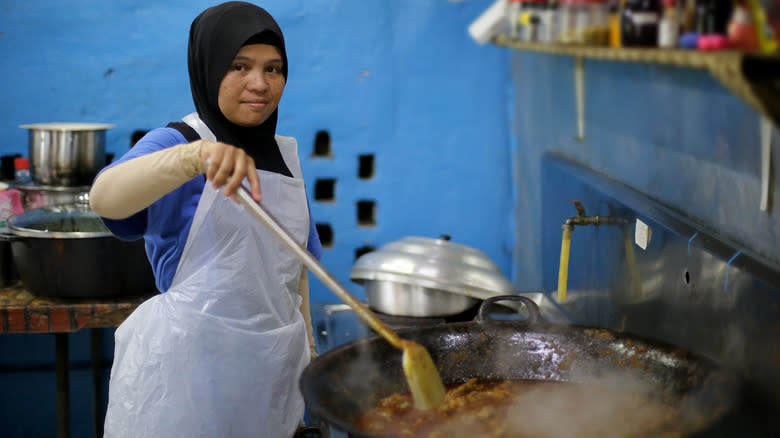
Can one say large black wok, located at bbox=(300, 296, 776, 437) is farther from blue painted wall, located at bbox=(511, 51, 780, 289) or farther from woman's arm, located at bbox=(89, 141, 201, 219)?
woman's arm, located at bbox=(89, 141, 201, 219)

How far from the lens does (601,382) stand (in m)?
1.48

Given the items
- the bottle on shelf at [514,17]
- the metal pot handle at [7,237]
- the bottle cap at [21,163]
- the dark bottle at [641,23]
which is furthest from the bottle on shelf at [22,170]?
the dark bottle at [641,23]

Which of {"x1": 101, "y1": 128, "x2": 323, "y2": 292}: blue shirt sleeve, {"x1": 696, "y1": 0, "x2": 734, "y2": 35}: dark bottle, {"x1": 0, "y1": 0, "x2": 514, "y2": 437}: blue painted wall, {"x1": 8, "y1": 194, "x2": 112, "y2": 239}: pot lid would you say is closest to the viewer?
{"x1": 696, "y1": 0, "x2": 734, "y2": 35}: dark bottle

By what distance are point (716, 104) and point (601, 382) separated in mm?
590

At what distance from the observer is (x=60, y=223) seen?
8.81 ft

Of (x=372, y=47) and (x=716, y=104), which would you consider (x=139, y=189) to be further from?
(x=372, y=47)

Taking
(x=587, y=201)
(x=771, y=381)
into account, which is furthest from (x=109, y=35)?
(x=771, y=381)

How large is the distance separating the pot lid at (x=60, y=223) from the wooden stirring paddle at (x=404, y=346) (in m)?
1.41

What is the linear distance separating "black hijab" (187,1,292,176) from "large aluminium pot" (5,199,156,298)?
81cm

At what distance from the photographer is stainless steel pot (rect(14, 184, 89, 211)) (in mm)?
2934

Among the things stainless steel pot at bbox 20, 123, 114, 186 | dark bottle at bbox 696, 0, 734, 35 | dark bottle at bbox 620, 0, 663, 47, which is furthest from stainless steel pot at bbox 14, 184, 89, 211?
dark bottle at bbox 696, 0, 734, 35

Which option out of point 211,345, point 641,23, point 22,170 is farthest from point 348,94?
point 641,23

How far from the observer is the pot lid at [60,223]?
250 cm

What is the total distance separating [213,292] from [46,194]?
1513mm
